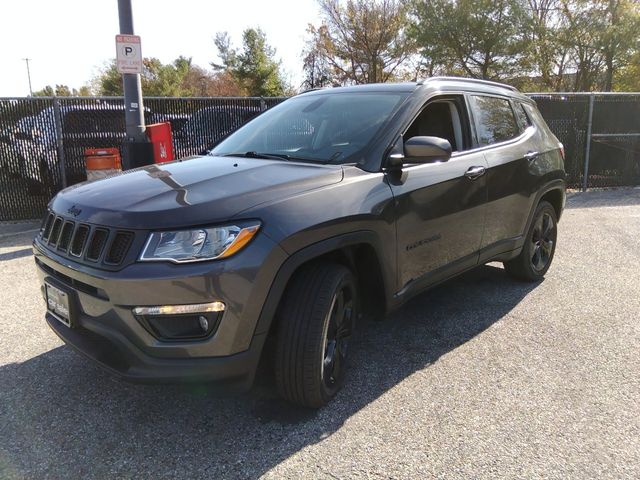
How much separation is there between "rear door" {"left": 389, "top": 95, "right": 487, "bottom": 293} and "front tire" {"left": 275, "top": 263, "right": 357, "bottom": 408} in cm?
61

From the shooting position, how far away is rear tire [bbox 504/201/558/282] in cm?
485

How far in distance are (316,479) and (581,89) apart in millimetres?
28553

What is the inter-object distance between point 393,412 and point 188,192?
1.60 meters

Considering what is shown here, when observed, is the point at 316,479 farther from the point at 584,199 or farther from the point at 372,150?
the point at 584,199

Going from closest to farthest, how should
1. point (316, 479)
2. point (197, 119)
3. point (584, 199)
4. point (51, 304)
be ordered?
1. point (316, 479)
2. point (51, 304)
3. point (197, 119)
4. point (584, 199)

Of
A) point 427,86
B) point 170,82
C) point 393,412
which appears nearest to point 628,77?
point 427,86

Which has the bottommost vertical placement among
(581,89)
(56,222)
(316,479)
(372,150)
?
(316,479)

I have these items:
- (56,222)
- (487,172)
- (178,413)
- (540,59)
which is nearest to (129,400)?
(178,413)

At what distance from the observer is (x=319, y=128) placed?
368 cm

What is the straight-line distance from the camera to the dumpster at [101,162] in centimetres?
819

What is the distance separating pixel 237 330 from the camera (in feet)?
7.85

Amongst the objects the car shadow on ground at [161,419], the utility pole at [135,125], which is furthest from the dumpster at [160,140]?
the car shadow on ground at [161,419]

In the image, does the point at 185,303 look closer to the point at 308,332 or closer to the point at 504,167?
the point at 308,332

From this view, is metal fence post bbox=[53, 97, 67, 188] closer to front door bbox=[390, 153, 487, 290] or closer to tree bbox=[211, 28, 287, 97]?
front door bbox=[390, 153, 487, 290]
